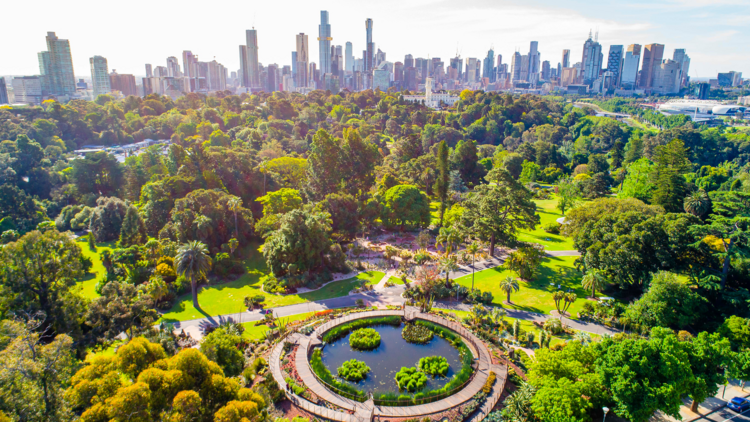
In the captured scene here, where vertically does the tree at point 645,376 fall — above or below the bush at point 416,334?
above

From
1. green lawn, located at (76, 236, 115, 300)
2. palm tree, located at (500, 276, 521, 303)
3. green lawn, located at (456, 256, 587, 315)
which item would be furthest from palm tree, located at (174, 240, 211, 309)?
palm tree, located at (500, 276, 521, 303)

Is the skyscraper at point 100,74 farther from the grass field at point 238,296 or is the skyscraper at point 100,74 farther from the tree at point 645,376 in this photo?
the tree at point 645,376

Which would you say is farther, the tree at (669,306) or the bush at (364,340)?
the tree at (669,306)

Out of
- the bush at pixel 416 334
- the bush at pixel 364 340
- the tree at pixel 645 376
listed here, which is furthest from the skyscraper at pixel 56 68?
the tree at pixel 645 376

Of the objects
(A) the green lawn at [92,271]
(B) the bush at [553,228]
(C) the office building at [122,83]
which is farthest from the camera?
(C) the office building at [122,83]

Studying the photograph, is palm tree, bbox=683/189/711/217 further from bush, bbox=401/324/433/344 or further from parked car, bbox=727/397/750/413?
bush, bbox=401/324/433/344

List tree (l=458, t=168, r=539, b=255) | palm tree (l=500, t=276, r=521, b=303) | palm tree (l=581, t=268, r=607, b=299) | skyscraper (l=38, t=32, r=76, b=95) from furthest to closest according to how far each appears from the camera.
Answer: skyscraper (l=38, t=32, r=76, b=95)
tree (l=458, t=168, r=539, b=255)
palm tree (l=500, t=276, r=521, b=303)
palm tree (l=581, t=268, r=607, b=299)
